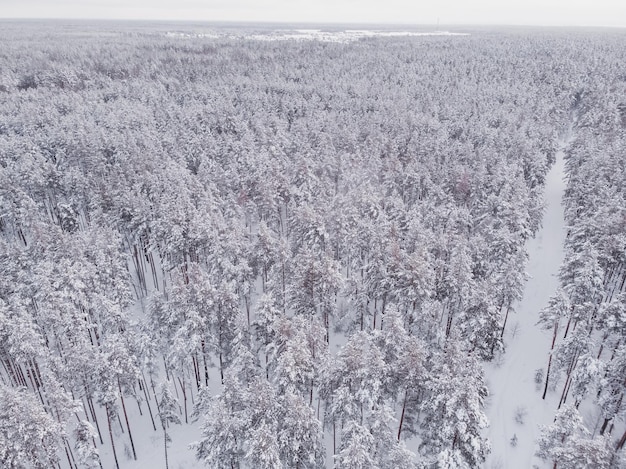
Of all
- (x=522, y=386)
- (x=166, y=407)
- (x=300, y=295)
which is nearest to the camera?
(x=166, y=407)

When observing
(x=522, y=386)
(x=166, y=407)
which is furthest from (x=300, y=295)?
(x=522, y=386)

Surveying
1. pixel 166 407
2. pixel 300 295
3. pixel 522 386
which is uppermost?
pixel 300 295

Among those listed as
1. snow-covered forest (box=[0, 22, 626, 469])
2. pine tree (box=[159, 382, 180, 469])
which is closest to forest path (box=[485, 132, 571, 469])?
snow-covered forest (box=[0, 22, 626, 469])

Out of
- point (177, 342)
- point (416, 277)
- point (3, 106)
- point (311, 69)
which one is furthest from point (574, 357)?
point (311, 69)

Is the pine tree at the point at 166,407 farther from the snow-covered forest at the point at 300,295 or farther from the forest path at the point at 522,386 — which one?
the forest path at the point at 522,386

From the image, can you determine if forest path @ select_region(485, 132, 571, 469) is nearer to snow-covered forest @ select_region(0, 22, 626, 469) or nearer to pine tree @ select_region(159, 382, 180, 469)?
snow-covered forest @ select_region(0, 22, 626, 469)

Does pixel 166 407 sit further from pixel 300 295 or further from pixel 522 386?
pixel 522 386
